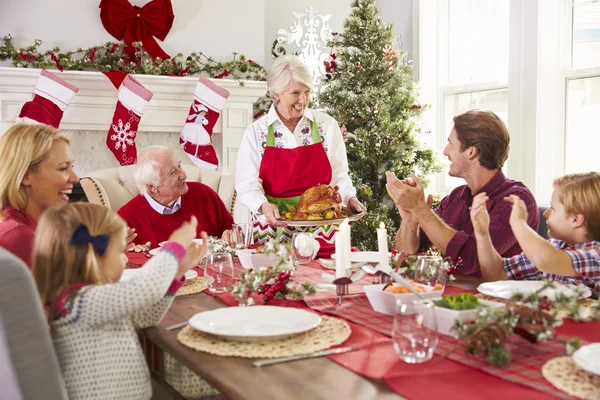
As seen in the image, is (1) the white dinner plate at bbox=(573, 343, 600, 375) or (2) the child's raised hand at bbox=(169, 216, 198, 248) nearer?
(1) the white dinner plate at bbox=(573, 343, 600, 375)

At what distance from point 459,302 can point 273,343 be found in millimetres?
406

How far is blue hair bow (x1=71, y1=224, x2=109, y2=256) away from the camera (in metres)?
1.36

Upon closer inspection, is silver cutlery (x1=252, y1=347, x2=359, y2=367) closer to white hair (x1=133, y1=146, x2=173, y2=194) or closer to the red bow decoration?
white hair (x1=133, y1=146, x2=173, y2=194)

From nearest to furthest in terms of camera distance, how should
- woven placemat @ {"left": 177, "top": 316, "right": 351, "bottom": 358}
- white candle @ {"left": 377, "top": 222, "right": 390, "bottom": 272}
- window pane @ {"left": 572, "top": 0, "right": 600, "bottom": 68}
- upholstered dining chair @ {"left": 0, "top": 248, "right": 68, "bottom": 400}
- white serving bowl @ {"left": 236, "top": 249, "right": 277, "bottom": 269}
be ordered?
upholstered dining chair @ {"left": 0, "top": 248, "right": 68, "bottom": 400}, woven placemat @ {"left": 177, "top": 316, "right": 351, "bottom": 358}, white candle @ {"left": 377, "top": 222, "right": 390, "bottom": 272}, white serving bowl @ {"left": 236, "top": 249, "right": 277, "bottom": 269}, window pane @ {"left": 572, "top": 0, "right": 600, "bottom": 68}

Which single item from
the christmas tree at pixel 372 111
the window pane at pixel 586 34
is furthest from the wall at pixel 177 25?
the window pane at pixel 586 34

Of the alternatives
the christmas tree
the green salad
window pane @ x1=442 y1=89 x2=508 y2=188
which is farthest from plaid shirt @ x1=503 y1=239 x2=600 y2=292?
window pane @ x1=442 y1=89 x2=508 y2=188

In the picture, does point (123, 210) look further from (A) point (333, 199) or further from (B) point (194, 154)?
(B) point (194, 154)

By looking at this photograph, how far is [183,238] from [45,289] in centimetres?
30

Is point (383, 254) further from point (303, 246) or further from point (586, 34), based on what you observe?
point (586, 34)

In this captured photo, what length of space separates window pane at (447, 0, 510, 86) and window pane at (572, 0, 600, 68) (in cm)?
62

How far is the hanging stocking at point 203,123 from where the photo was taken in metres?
4.75

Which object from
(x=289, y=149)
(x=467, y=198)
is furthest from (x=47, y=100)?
(x=467, y=198)

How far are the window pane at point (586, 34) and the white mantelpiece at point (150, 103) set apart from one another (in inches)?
86.3

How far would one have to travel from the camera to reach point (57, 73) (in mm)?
4406
